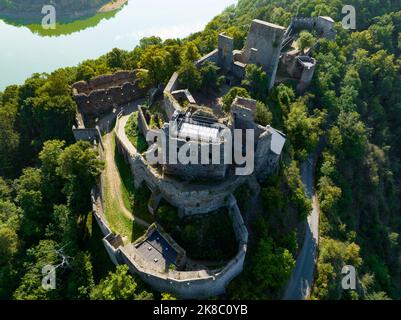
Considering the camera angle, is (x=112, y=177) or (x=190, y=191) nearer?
(x=190, y=191)

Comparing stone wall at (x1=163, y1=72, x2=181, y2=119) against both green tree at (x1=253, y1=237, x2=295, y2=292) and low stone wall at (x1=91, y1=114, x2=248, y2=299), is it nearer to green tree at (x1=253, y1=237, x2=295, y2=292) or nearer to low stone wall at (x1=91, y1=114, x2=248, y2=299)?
low stone wall at (x1=91, y1=114, x2=248, y2=299)

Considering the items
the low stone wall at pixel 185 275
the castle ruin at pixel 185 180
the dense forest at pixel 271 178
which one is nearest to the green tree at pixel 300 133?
the dense forest at pixel 271 178

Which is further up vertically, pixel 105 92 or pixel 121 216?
pixel 105 92

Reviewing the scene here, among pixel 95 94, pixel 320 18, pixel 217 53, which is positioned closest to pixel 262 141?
pixel 217 53

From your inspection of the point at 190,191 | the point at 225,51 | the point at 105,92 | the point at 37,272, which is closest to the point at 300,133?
the point at 225,51

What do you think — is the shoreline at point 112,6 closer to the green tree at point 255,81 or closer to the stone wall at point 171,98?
the stone wall at point 171,98

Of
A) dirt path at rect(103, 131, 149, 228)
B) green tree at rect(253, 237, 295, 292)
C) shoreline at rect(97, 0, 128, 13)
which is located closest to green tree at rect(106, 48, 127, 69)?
dirt path at rect(103, 131, 149, 228)

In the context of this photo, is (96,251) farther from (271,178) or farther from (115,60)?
(115,60)

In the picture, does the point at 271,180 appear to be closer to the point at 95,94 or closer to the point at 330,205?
the point at 330,205
